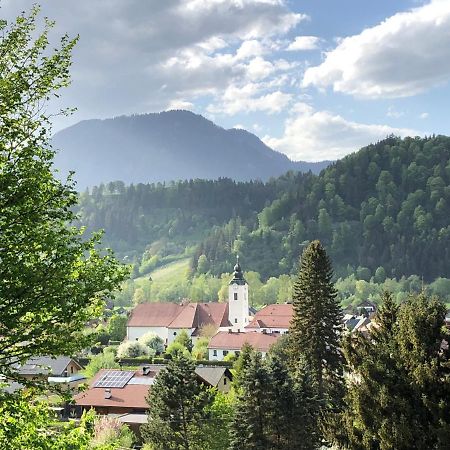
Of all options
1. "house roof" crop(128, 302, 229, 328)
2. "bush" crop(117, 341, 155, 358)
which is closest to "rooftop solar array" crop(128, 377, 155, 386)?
"bush" crop(117, 341, 155, 358)

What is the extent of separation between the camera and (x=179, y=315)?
132875mm

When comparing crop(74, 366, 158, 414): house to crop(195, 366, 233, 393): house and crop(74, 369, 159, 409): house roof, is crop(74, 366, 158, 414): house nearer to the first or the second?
crop(74, 369, 159, 409): house roof

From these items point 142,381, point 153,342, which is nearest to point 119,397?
point 142,381

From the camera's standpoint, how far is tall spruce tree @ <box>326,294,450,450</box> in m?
20.7

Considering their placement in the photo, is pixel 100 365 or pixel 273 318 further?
pixel 273 318

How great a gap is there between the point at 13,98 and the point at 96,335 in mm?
5363

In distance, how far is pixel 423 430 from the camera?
2103cm

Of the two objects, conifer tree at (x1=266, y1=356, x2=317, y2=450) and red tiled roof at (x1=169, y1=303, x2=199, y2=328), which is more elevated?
conifer tree at (x1=266, y1=356, x2=317, y2=450)

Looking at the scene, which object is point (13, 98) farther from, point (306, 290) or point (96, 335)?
point (306, 290)

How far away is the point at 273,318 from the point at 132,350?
120ft

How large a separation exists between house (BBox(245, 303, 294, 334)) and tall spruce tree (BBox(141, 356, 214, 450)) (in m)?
83.6

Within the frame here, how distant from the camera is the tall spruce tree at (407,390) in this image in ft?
67.9

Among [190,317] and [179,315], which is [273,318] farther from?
[179,315]

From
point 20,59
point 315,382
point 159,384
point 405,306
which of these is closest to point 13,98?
point 20,59
